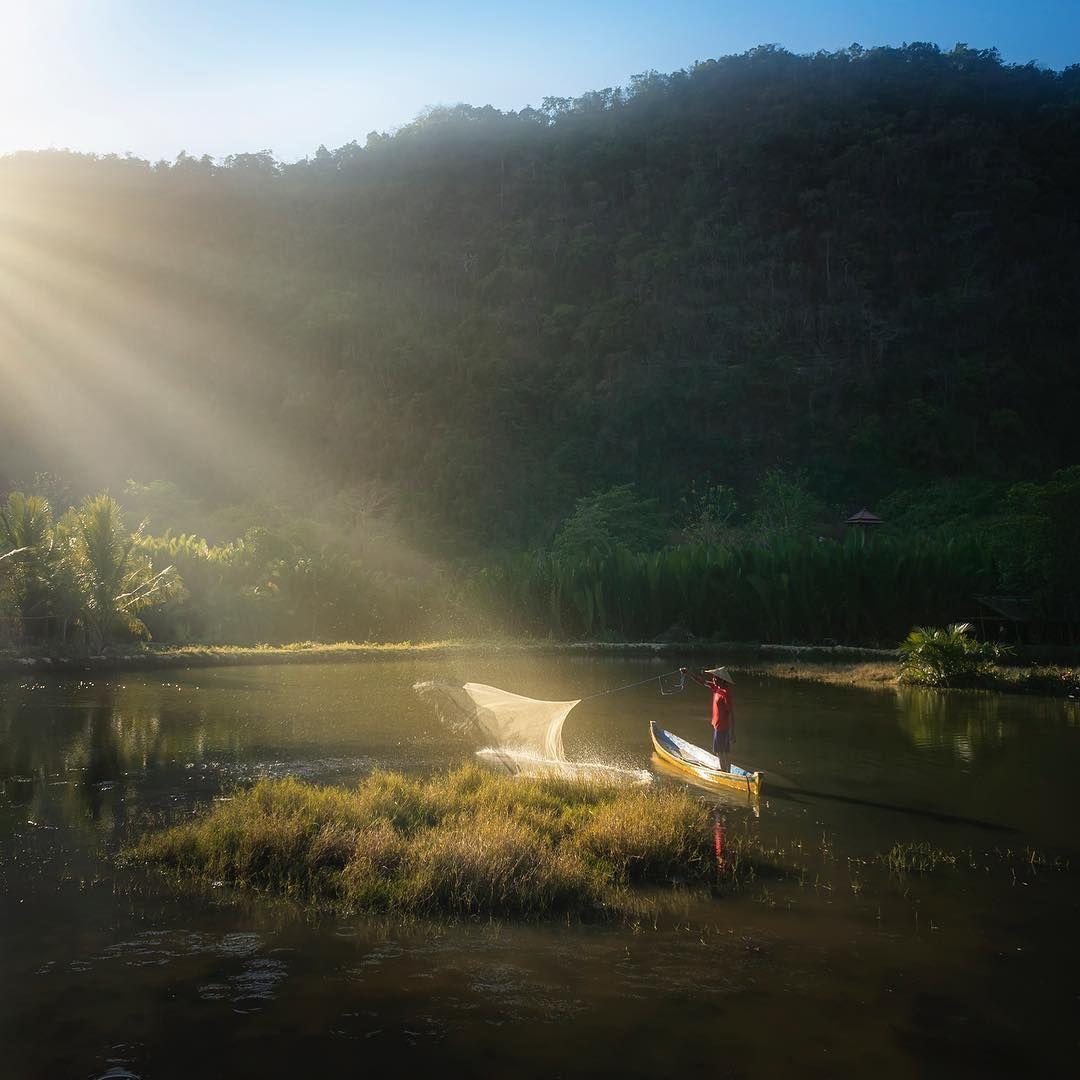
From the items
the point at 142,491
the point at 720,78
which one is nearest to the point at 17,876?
the point at 142,491

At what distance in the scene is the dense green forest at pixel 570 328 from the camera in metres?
67.2

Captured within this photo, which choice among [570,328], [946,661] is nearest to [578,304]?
[570,328]

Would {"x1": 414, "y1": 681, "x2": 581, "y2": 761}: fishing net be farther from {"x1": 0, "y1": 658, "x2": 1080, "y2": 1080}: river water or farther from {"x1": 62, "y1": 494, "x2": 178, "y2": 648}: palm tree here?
{"x1": 62, "y1": 494, "x2": 178, "y2": 648}: palm tree

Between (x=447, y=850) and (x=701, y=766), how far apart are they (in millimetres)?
Answer: 5810

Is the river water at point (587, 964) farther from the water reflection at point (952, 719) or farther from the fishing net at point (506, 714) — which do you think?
the water reflection at point (952, 719)

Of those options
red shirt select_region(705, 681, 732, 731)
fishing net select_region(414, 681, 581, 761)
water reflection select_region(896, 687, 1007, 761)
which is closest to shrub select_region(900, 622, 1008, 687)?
water reflection select_region(896, 687, 1007, 761)

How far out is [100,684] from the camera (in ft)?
81.0

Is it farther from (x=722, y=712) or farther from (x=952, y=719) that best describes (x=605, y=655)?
(x=722, y=712)

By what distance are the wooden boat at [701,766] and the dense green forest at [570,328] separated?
22769 mm

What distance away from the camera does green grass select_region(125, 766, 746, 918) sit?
8844 millimetres

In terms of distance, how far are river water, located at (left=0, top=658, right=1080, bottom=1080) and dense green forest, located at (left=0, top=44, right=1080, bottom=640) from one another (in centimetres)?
2655

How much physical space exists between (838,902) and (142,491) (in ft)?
174

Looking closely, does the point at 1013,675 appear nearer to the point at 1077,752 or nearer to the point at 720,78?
the point at 1077,752

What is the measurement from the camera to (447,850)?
30.1 feet
